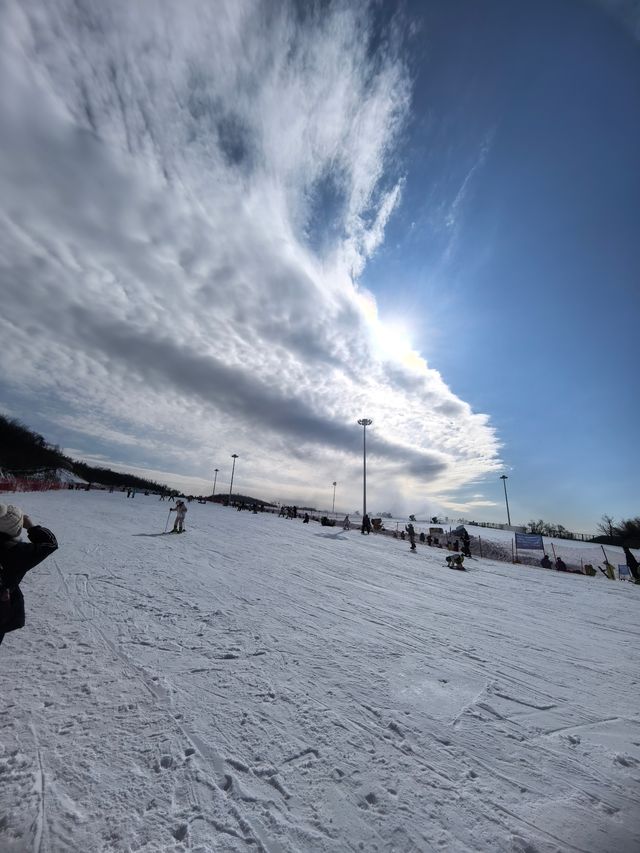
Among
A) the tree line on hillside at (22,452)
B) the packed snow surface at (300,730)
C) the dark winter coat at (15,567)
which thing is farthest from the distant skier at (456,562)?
the tree line on hillside at (22,452)

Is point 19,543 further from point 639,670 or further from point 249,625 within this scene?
point 639,670

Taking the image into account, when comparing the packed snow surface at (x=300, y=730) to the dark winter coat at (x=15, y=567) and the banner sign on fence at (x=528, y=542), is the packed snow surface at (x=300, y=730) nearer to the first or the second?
the dark winter coat at (x=15, y=567)

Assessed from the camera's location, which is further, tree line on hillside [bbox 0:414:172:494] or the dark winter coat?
tree line on hillside [bbox 0:414:172:494]

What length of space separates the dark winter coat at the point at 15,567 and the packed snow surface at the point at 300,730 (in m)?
0.77

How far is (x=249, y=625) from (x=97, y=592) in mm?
3018

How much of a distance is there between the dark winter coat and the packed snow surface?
0.77 meters

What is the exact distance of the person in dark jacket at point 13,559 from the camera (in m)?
2.99

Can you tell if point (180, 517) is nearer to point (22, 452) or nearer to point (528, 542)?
point (528, 542)

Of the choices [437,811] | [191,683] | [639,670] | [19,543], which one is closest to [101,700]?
[191,683]

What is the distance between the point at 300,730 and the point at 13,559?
2.91 meters

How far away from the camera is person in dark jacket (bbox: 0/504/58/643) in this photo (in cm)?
299

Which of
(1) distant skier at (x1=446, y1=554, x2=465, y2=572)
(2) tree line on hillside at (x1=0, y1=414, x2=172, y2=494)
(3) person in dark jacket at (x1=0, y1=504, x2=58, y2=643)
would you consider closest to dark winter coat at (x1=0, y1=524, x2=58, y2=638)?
(3) person in dark jacket at (x1=0, y1=504, x2=58, y2=643)

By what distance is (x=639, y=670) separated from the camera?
5.26 m

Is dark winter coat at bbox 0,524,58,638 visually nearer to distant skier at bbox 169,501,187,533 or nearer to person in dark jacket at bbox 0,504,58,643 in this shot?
person in dark jacket at bbox 0,504,58,643
